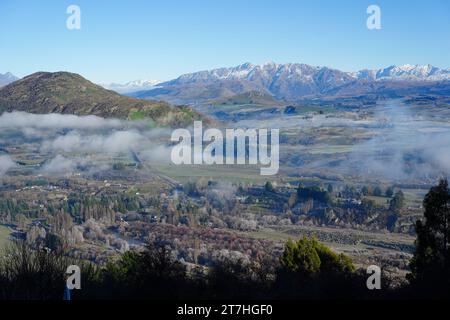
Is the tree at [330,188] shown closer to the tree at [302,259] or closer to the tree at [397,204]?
the tree at [397,204]

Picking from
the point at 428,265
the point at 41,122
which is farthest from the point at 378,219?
the point at 41,122

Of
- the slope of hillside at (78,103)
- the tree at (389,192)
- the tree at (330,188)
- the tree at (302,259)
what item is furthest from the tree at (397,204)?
the slope of hillside at (78,103)

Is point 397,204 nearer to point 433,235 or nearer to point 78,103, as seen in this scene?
point 433,235

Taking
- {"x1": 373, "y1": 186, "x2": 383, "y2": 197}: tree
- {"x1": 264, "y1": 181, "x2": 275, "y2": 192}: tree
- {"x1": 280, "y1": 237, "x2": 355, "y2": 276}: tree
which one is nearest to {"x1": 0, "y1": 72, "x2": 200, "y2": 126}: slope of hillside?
{"x1": 264, "y1": 181, "x2": 275, "y2": 192}: tree

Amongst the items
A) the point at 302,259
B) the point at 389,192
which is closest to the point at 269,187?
the point at 389,192

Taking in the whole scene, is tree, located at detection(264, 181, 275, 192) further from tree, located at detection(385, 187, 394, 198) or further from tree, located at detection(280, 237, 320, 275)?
tree, located at detection(280, 237, 320, 275)
